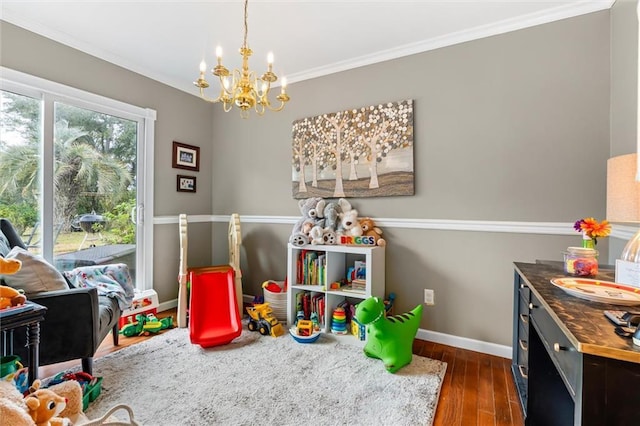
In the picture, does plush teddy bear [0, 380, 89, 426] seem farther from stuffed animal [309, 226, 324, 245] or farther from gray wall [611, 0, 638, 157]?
gray wall [611, 0, 638, 157]

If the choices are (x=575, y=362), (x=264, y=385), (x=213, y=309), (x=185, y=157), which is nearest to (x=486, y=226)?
(x=575, y=362)

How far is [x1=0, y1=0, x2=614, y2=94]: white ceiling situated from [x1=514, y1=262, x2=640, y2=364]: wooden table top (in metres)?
1.80

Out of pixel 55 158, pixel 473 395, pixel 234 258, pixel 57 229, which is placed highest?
pixel 55 158

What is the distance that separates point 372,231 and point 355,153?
72cm

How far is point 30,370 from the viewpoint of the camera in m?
1.40

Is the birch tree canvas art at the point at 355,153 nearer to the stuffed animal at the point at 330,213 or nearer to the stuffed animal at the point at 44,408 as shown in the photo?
the stuffed animal at the point at 330,213

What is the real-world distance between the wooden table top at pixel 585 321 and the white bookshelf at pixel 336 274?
3.70 feet

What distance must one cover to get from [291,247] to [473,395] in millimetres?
1657

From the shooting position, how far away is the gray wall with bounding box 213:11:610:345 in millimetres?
1952

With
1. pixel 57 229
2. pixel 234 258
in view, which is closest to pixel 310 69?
pixel 234 258

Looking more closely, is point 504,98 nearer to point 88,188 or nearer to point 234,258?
point 234,258

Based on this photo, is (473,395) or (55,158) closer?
(473,395)

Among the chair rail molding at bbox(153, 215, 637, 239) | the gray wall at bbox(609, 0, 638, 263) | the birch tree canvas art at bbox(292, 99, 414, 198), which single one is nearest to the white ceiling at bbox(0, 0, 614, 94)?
the gray wall at bbox(609, 0, 638, 263)

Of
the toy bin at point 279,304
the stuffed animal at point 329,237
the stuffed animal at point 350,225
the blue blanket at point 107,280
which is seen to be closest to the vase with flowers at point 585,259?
the stuffed animal at point 350,225
